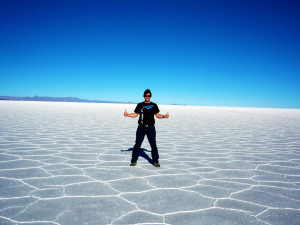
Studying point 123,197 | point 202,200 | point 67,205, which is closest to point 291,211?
point 202,200

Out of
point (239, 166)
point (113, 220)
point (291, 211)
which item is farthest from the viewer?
point (239, 166)

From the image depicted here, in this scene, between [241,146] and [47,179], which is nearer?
[47,179]

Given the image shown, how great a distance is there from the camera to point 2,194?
9.37 feet

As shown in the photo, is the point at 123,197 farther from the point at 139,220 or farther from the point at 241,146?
the point at 241,146

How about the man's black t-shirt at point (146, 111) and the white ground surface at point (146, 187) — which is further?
the man's black t-shirt at point (146, 111)

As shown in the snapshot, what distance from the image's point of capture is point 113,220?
2.31m

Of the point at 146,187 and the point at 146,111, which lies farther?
the point at 146,111

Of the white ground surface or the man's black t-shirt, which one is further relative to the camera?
the man's black t-shirt

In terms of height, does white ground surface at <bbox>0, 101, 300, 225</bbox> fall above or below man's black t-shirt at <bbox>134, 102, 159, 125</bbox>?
below

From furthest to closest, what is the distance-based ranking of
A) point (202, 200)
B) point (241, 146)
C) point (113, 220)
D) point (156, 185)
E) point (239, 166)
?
point (241, 146) → point (239, 166) → point (156, 185) → point (202, 200) → point (113, 220)

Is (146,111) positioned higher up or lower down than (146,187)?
higher up

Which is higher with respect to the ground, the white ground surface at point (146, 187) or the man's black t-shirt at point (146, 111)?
the man's black t-shirt at point (146, 111)

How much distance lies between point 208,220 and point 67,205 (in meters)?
1.39

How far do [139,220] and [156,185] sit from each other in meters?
0.94
